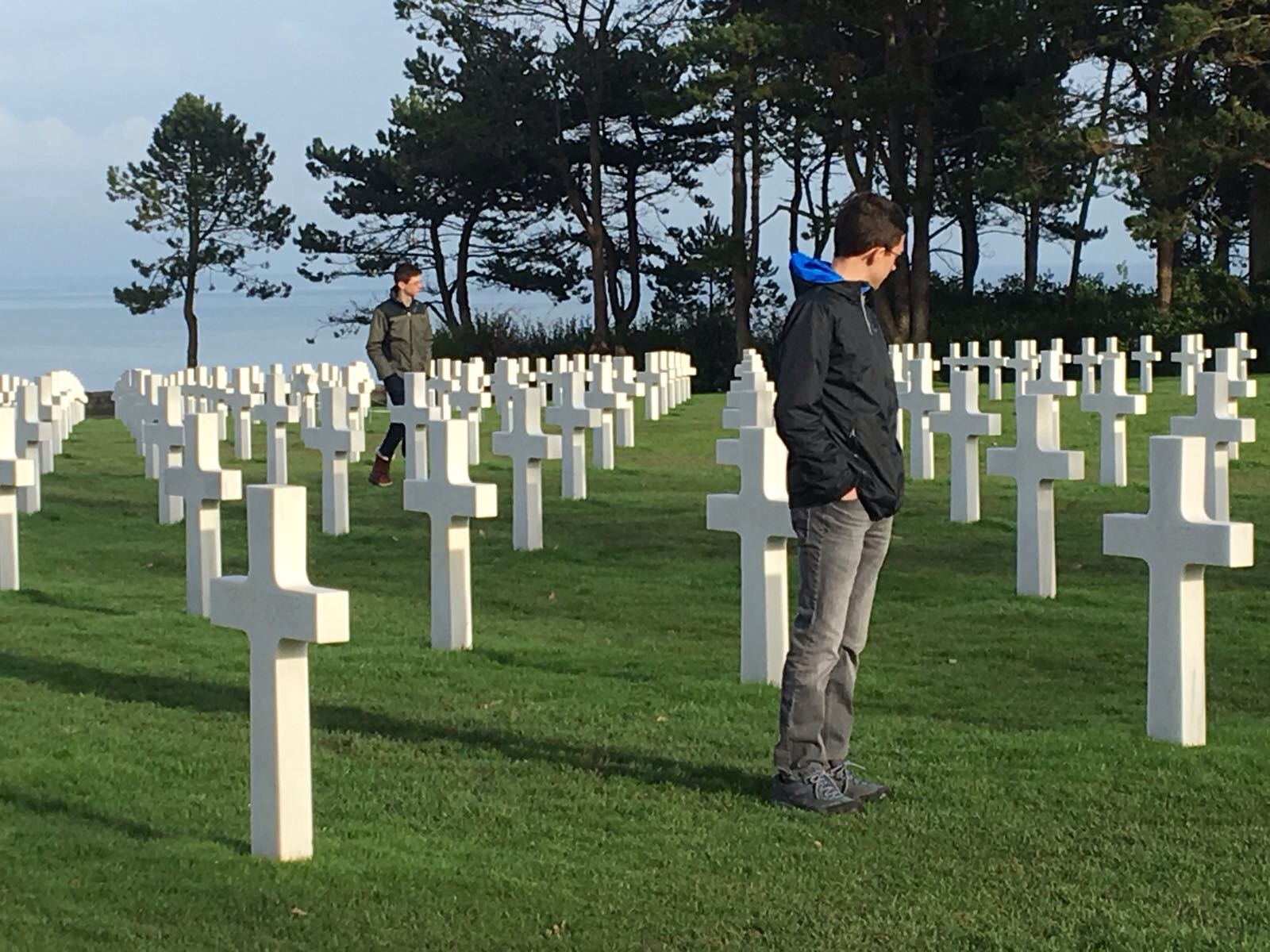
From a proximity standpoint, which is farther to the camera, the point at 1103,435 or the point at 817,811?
the point at 1103,435

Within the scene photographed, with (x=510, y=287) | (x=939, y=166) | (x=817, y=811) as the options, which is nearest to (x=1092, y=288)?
→ (x=939, y=166)

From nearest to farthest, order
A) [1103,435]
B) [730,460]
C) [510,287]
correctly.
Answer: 1. [730,460]
2. [1103,435]
3. [510,287]

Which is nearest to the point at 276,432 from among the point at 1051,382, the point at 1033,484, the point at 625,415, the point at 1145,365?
the point at 625,415

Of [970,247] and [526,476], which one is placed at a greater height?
[970,247]

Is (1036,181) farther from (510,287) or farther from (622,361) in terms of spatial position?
(510,287)

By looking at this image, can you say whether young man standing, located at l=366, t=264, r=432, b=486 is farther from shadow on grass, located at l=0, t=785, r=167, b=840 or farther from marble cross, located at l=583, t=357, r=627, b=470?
shadow on grass, located at l=0, t=785, r=167, b=840

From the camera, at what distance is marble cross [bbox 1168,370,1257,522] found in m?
12.0

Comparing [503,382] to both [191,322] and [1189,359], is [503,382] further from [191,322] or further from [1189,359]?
[191,322]

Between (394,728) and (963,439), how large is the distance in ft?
21.6

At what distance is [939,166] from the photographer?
44312 mm

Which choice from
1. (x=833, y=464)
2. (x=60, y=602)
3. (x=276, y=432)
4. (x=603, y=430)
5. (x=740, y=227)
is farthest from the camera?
(x=740, y=227)

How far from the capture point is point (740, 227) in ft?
148

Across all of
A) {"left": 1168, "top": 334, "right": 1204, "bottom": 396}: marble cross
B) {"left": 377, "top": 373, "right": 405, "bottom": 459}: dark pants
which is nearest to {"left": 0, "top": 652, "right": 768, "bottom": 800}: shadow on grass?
{"left": 377, "top": 373, "right": 405, "bottom": 459}: dark pants

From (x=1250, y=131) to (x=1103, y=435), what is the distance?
20.1 metres
